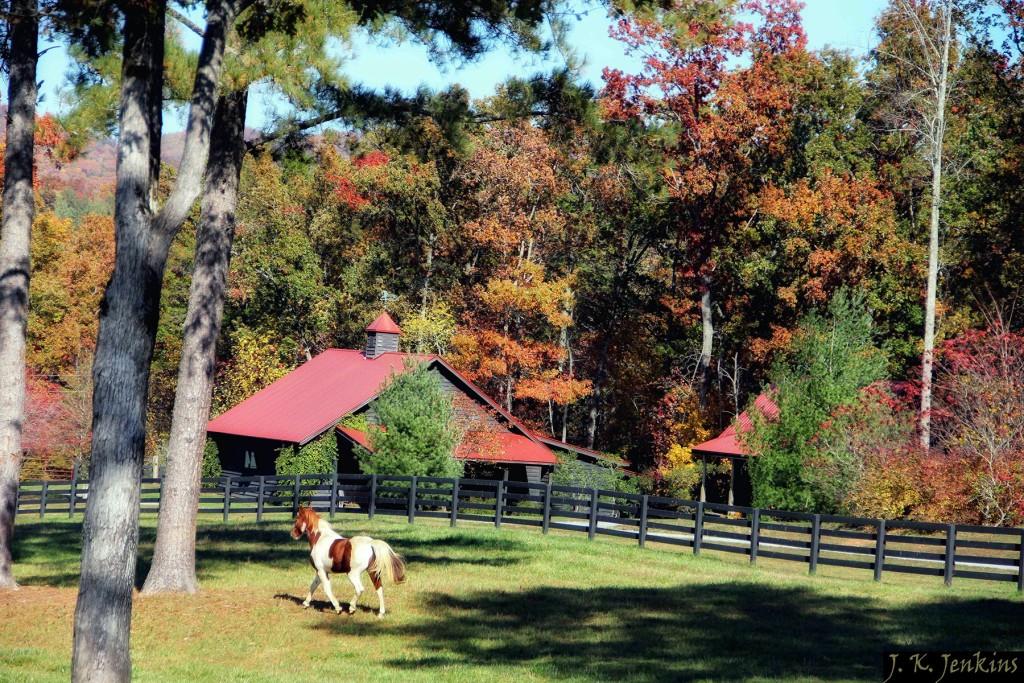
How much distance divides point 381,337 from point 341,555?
32.9 meters

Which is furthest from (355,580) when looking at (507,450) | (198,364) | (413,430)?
(507,450)

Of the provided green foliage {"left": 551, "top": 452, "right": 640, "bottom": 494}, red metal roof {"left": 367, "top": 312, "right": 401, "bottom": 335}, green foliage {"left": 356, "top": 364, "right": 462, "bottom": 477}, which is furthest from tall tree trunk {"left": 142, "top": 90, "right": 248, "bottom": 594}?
green foliage {"left": 551, "top": 452, "right": 640, "bottom": 494}

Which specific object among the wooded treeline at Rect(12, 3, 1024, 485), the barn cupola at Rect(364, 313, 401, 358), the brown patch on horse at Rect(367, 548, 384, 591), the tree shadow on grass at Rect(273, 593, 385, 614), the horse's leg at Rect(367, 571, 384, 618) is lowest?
the tree shadow on grass at Rect(273, 593, 385, 614)

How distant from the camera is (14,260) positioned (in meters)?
18.2

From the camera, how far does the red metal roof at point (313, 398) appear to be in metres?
44.4

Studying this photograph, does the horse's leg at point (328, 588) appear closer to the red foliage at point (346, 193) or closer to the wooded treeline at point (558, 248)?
the wooded treeline at point (558, 248)

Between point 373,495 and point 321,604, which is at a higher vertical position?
point 373,495

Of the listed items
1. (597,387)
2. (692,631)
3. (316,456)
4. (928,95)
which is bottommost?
(692,631)

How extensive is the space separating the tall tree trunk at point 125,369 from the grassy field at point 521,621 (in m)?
2.67

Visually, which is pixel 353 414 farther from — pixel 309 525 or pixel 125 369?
pixel 125 369

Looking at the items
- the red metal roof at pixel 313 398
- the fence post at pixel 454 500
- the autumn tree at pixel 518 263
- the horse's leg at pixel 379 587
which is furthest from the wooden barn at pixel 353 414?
the horse's leg at pixel 379 587

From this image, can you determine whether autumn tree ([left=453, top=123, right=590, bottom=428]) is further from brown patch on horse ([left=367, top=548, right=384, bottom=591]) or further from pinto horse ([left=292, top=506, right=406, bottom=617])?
brown patch on horse ([left=367, top=548, right=384, bottom=591])

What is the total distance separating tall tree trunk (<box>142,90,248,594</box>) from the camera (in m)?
17.9

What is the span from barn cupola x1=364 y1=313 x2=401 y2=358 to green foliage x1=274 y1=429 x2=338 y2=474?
6228 mm
